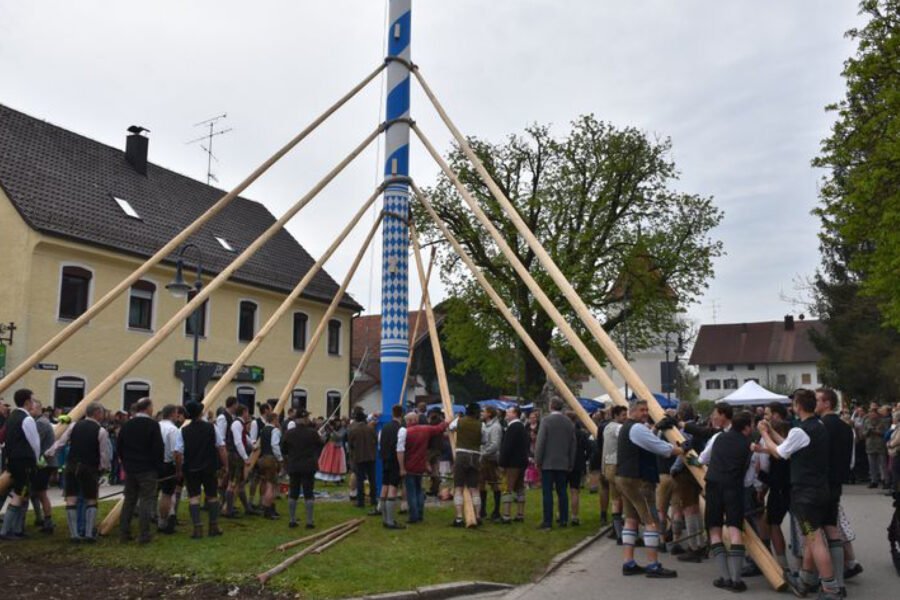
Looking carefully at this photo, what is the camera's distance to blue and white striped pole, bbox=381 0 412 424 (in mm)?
14312

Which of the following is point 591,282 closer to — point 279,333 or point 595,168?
point 595,168

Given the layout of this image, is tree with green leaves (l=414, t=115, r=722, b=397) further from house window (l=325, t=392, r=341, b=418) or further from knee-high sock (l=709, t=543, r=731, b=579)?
knee-high sock (l=709, t=543, r=731, b=579)

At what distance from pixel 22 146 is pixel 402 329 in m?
16.4

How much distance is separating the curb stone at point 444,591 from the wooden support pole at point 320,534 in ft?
8.12

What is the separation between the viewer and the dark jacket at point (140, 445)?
10195 mm

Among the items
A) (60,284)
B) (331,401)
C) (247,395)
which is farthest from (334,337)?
(60,284)

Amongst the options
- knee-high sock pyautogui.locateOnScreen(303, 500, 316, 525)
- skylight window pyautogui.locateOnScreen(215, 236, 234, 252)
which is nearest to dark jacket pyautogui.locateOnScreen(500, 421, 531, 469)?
knee-high sock pyautogui.locateOnScreen(303, 500, 316, 525)

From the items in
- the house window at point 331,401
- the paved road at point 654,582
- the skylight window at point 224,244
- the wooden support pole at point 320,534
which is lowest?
the paved road at point 654,582

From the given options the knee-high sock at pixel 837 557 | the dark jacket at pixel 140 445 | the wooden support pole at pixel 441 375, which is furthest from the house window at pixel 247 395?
the knee-high sock at pixel 837 557

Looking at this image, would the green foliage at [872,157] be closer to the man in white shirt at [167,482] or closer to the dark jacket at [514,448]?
the dark jacket at [514,448]

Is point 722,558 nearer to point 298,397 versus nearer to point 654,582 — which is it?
point 654,582

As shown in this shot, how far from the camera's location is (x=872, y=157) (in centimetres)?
1894

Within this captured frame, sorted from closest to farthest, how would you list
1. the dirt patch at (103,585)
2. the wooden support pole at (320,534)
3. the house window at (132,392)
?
the dirt patch at (103,585)
the wooden support pole at (320,534)
the house window at (132,392)

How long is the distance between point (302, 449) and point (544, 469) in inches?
141
